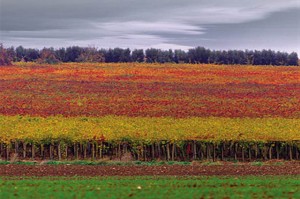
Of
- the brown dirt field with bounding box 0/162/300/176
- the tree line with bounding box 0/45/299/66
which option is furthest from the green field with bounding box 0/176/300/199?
the tree line with bounding box 0/45/299/66

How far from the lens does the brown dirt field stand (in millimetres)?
30797

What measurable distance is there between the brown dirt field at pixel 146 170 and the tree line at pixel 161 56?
2552 inches

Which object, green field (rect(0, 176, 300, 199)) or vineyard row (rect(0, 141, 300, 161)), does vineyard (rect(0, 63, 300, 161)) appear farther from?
green field (rect(0, 176, 300, 199))

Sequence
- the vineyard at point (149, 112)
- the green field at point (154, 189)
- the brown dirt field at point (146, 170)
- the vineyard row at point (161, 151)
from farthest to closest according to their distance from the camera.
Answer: the vineyard at point (149, 112), the vineyard row at point (161, 151), the brown dirt field at point (146, 170), the green field at point (154, 189)

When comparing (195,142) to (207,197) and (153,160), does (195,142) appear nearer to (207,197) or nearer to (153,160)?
(153,160)

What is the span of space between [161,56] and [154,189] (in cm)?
8330

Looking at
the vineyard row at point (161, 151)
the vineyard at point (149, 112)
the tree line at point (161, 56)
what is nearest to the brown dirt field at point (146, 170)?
the vineyard row at point (161, 151)

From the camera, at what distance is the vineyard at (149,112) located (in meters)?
39.3

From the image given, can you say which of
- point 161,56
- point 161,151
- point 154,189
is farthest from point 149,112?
point 161,56

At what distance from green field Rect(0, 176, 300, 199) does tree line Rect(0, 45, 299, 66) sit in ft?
243

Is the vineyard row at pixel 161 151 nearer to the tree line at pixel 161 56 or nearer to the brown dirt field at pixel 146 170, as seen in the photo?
the brown dirt field at pixel 146 170

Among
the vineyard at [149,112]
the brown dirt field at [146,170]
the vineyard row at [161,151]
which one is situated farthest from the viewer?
the vineyard at [149,112]

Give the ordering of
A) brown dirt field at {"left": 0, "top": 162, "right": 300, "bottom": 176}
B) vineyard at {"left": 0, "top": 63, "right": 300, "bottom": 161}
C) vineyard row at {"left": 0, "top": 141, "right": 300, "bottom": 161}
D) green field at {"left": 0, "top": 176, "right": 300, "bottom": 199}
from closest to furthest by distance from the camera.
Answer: green field at {"left": 0, "top": 176, "right": 300, "bottom": 199}, brown dirt field at {"left": 0, "top": 162, "right": 300, "bottom": 176}, vineyard row at {"left": 0, "top": 141, "right": 300, "bottom": 161}, vineyard at {"left": 0, "top": 63, "right": 300, "bottom": 161}

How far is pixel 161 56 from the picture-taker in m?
105
